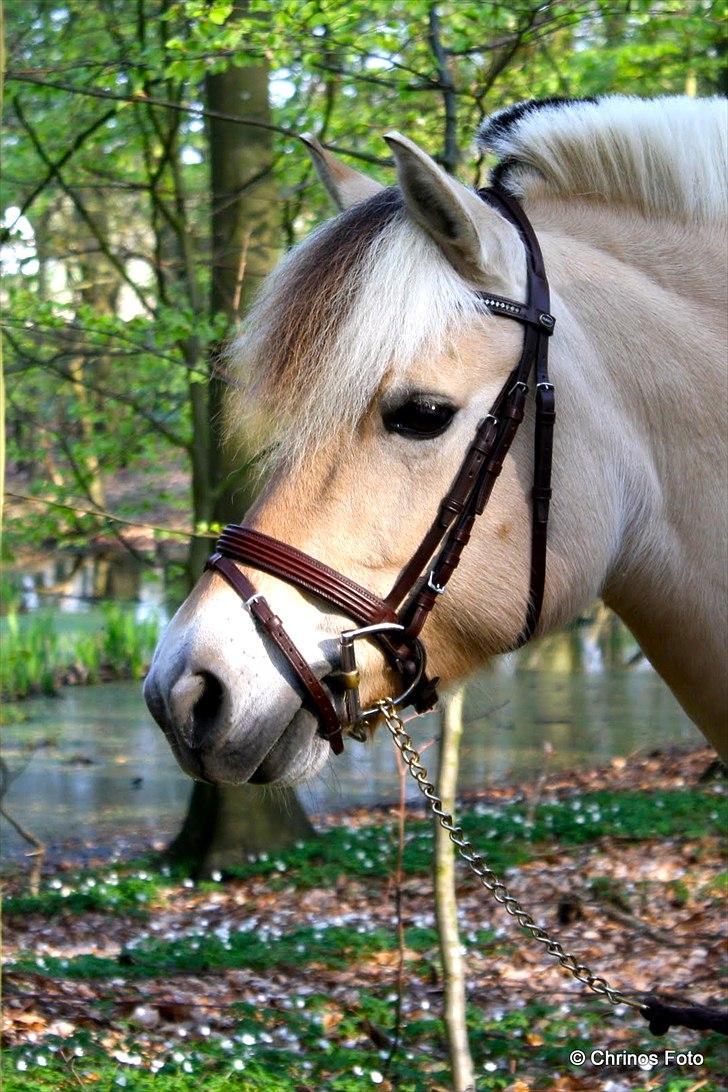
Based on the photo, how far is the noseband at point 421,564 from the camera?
2115 millimetres

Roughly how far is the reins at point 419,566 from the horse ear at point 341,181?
441 millimetres

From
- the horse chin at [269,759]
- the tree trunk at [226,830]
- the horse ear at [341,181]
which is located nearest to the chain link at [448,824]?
the horse chin at [269,759]

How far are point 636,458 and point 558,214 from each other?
0.62 metres

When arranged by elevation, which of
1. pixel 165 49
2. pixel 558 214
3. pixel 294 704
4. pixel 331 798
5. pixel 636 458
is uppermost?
pixel 165 49

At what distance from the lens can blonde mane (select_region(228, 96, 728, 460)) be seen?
2.17 metres

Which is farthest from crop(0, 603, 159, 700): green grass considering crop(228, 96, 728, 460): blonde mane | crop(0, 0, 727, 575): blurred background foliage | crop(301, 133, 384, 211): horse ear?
crop(228, 96, 728, 460): blonde mane

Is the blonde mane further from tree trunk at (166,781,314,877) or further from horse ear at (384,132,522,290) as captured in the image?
tree trunk at (166,781,314,877)

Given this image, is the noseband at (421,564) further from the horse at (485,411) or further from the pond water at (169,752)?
the pond water at (169,752)

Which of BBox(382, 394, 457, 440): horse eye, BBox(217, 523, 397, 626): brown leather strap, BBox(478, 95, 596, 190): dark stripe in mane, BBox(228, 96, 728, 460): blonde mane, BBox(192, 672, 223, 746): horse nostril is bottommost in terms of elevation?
BBox(192, 672, 223, 746): horse nostril

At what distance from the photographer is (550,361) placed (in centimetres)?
232

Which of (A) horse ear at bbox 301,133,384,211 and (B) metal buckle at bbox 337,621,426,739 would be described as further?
(A) horse ear at bbox 301,133,384,211

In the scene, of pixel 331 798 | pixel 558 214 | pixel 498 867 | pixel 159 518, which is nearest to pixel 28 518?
pixel 331 798

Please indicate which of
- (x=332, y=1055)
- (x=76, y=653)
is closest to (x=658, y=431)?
(x=332, y=1055)

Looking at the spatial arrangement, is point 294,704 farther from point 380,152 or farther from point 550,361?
point 380,152
